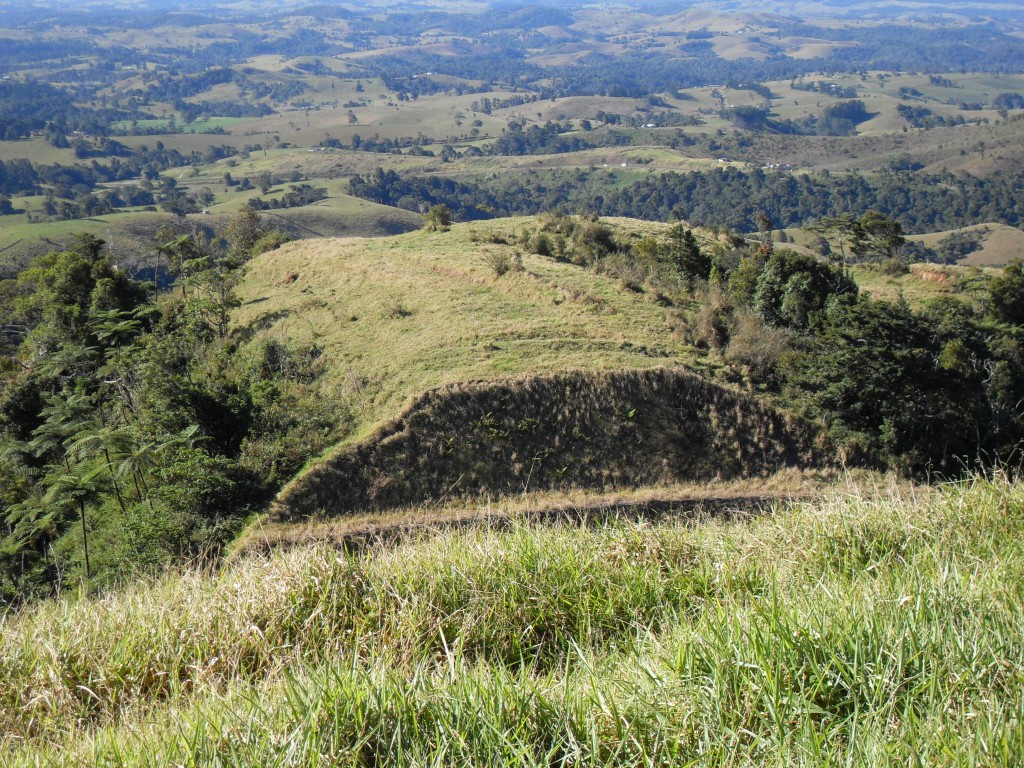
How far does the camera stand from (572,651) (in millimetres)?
4086

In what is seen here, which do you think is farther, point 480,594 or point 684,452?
point 684,452

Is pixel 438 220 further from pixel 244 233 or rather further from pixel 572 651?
pixel 572 651

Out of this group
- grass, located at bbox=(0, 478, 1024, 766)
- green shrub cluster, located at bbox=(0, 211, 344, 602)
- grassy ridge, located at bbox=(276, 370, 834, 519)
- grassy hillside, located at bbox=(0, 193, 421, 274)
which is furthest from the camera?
grassy hillside, located at bbox=(0, 193, 421, 274)

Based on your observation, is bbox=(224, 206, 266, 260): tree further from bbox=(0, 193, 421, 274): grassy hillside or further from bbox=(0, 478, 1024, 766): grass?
bbox=(0, 478, 1024, 766): grass

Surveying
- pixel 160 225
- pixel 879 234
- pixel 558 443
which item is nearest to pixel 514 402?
pixel 558 443

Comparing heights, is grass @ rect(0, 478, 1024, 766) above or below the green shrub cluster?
above

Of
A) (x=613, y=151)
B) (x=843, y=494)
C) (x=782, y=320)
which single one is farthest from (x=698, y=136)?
(x=843, y=494)

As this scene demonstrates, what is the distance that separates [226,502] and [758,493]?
13272mm

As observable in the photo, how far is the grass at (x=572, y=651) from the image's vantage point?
285cm

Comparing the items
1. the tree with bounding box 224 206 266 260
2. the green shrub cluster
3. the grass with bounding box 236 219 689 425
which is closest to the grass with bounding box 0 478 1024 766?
the green shrub cluster

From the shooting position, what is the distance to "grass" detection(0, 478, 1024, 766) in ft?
9.35

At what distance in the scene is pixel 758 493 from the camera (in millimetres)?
18281

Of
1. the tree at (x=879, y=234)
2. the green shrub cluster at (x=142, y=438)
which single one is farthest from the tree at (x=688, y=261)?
the green shrub cluster at (x=142, y=438)

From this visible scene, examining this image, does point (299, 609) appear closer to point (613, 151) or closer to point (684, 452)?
point (684, 452)
